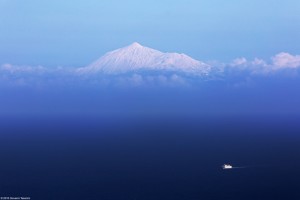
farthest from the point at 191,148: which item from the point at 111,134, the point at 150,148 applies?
the point at 111,134

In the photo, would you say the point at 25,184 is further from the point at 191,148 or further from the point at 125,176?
the point at 191,148

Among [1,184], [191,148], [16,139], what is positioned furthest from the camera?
[16,139]

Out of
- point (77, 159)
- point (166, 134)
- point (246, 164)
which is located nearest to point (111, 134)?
point (166, 134)

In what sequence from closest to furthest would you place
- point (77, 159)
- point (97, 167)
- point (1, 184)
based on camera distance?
point (1, 184), point (97, 167), point (77, 159)

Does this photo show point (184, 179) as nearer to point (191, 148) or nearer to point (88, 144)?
point (191, 148)

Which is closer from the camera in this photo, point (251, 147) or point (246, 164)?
point (246, 164)

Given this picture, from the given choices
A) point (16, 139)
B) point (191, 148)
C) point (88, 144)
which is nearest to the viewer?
point (191, 148)
